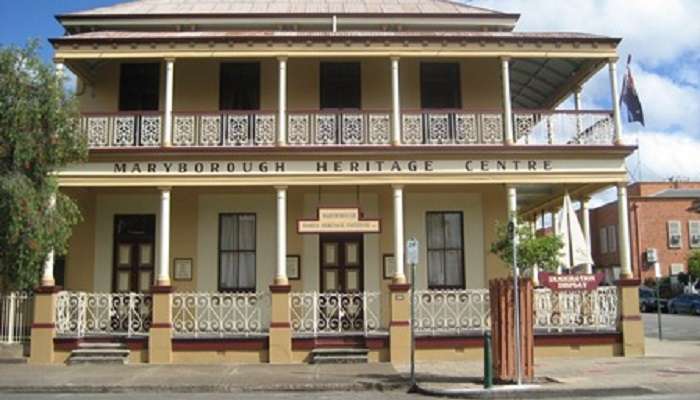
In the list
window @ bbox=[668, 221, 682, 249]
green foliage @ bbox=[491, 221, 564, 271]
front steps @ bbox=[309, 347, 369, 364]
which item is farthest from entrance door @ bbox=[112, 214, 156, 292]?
window @ bbox=[668, 221, 682, 249]

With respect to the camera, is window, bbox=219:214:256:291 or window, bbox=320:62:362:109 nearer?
window, bbox=219:214:256:291

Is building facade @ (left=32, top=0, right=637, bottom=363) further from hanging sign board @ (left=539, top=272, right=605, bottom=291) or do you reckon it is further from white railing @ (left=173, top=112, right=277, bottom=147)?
hanging sign board @ (left=539, top=272, right=605, bottom=291)

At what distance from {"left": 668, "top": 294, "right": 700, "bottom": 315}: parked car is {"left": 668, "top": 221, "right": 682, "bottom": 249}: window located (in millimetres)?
11422

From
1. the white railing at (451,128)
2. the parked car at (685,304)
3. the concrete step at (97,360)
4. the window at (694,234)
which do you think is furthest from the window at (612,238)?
the concrete step at (97,360)

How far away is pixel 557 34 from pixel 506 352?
8.52 metres

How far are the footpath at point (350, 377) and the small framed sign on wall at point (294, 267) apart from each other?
330 cm

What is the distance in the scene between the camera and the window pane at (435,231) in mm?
19797

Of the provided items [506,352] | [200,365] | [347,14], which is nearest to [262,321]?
[200,365]

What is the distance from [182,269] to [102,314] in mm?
2242

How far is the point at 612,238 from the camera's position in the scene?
57.4m

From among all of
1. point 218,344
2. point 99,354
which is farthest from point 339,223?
point 99,354

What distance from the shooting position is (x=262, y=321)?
18.6 metres

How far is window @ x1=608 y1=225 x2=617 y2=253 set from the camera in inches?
2227

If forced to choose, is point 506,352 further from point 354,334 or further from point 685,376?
point 354,334
